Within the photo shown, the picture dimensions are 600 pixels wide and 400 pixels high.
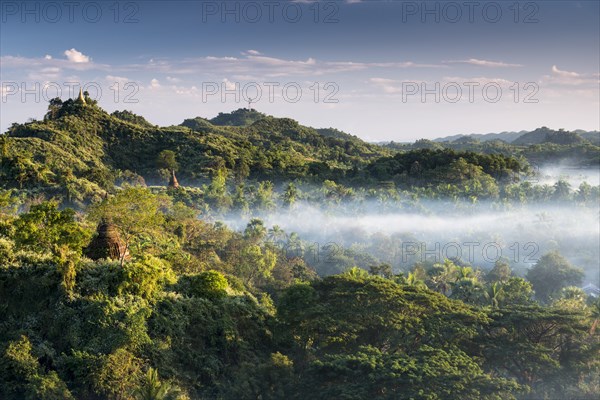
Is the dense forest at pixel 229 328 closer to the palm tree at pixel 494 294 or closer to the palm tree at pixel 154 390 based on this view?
the palm tree at pixel 154 390

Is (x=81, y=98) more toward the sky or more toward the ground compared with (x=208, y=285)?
more toward the sky

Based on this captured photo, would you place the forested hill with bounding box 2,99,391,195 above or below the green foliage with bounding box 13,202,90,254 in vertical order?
above

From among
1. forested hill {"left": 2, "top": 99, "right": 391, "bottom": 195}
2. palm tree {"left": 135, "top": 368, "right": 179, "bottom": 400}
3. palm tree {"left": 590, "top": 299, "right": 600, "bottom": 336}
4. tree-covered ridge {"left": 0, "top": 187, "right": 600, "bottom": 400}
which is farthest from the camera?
forested hill {"left": 2, "top": 99, "right": 391, "bottom": 195}

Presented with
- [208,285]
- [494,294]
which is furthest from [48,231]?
[494,294]

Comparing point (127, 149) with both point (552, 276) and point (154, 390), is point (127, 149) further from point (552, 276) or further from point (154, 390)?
point (154, 390)

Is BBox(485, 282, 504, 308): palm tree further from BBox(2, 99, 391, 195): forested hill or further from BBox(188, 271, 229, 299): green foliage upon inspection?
Answer: BBox(2, 99, 391, 195): forested hill

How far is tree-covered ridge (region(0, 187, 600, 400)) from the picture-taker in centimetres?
2398

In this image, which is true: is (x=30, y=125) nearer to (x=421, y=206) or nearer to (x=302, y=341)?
(x=421, y=206)

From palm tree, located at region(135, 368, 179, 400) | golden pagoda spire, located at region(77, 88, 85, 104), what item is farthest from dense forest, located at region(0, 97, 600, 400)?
golden pagoda spire, located at region(77, 88, 85, 104)

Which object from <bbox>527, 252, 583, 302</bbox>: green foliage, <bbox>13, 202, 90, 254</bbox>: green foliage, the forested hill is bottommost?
<bbox>527, 252, 583, 302</bbox>: green foliage

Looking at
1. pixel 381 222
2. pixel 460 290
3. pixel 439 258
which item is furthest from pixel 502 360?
pixel 381 222

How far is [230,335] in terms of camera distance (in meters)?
28.9

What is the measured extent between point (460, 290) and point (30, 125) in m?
102

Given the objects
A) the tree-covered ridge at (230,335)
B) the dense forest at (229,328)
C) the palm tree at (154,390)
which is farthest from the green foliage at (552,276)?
the palm tree at (154,390)
